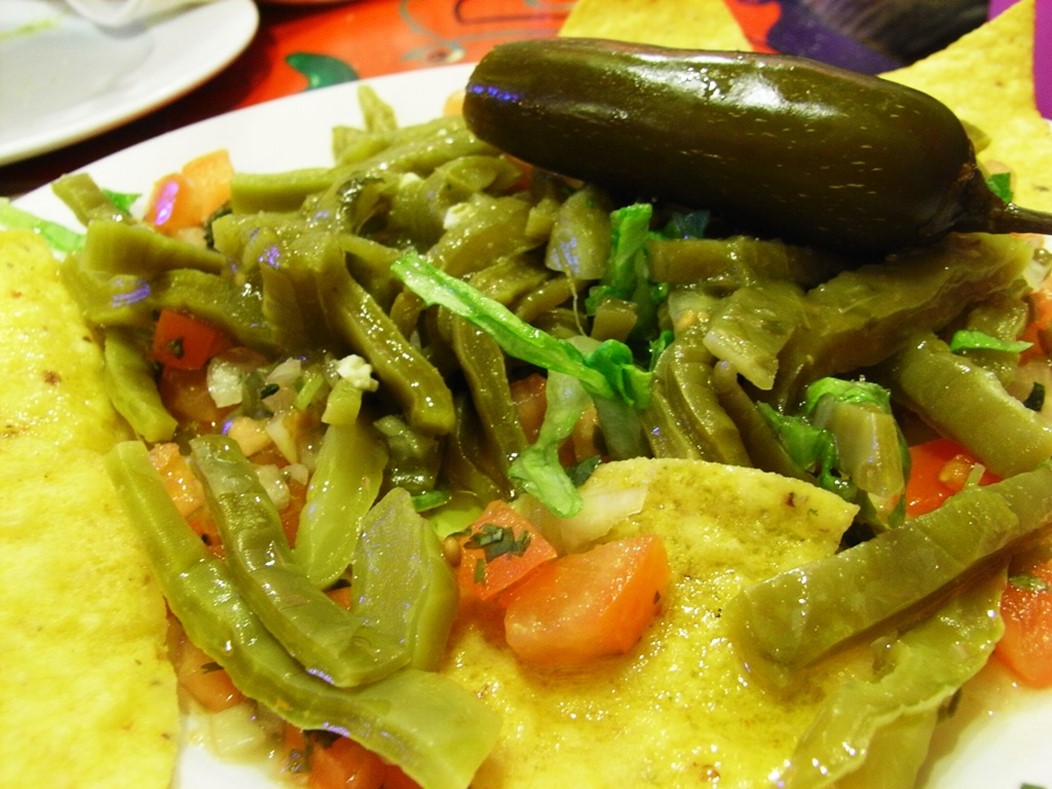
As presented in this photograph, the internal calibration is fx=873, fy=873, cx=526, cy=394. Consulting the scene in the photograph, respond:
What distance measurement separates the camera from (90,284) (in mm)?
2926

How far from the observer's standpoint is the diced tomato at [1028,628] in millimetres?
1975

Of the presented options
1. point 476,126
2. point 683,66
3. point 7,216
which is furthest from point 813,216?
point 7,216

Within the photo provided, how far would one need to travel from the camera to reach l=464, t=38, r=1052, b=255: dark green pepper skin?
2.40 m

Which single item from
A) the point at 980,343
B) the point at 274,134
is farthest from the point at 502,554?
the point at 274,134

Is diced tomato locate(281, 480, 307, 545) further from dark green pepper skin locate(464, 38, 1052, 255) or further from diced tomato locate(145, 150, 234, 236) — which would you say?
diced tomato locate(145, 150, 234, 236)

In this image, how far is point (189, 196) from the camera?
362 cm

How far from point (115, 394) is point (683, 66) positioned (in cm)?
204

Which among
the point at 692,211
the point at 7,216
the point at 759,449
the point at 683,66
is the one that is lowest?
the point at 7,216

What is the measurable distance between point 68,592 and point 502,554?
1122 mm

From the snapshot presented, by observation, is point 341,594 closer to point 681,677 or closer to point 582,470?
point 582,470

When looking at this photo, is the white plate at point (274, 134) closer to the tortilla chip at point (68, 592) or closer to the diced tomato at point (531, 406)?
the tortilla chip at point (68, 592)

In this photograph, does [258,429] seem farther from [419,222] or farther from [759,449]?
[759,449]

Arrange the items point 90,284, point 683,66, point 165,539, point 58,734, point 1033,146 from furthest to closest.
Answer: point 1033,146 < point 90,284 < point 683,66 < point 165,539 < point 58,734

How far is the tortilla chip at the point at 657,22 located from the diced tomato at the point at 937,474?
2.42 meters
